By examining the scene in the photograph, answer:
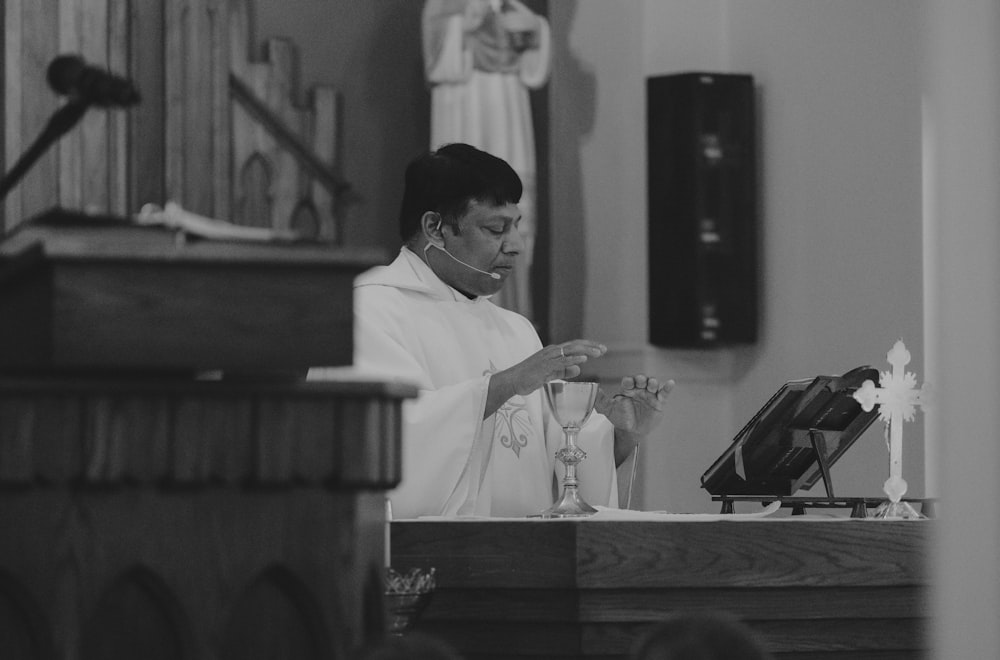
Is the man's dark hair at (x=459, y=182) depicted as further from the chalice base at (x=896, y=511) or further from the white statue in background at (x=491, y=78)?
the white statue in background at (x=491, y=78)

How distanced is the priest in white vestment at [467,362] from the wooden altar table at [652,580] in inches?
34.7

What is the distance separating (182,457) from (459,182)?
3.15 m

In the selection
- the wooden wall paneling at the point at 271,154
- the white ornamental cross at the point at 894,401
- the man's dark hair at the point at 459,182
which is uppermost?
the wooden wall paneling at the point at 271,154

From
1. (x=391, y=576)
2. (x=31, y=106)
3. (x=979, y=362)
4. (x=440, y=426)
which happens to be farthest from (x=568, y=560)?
(x=31, y=106)

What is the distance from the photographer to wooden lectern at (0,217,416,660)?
1.91 m

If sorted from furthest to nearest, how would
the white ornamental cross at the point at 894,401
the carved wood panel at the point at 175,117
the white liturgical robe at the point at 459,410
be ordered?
the carved wood panel at the point at 175,117 → the white liturgical robe at the point at 459,410 → the white ornamental cross at the point at 894,401

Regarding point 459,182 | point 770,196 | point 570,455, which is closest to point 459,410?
point 570,455

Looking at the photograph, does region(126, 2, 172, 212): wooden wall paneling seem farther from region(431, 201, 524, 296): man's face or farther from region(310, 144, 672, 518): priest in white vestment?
region(431, 201, 524, 296): man's face

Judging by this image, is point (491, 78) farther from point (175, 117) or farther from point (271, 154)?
point (175, 117)

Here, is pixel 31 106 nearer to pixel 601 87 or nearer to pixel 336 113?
pixel 336 113

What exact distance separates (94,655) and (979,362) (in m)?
1.03

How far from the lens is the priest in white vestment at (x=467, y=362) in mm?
4336

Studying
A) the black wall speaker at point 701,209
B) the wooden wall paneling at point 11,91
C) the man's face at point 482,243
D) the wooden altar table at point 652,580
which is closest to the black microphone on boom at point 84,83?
the wooden altar table at point 652,580

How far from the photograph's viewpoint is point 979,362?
1.44 m
